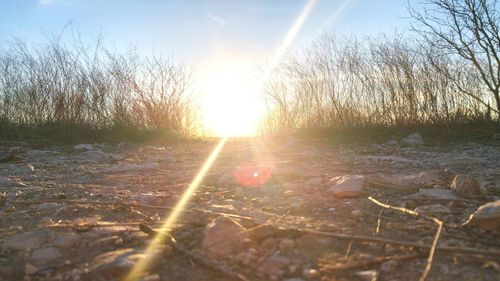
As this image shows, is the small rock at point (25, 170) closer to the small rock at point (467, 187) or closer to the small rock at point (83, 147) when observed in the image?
the small rock at point (83, 147)

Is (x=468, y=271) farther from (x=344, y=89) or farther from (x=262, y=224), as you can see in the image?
(x=344, y=89)

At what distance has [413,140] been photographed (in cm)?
571

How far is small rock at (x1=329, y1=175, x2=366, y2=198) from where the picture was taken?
7.61 feet

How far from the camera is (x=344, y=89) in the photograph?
7.82 meters

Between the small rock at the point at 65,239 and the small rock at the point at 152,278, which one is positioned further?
the small rock at the point at 65,239

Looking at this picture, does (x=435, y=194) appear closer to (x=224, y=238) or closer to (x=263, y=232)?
(x=263, y=232)

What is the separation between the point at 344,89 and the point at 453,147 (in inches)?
113

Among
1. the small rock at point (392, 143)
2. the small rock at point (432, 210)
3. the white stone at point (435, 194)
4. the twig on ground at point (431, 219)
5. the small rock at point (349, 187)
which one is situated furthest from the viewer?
the small rock at point (392, 143)

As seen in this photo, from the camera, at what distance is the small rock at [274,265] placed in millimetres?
1378

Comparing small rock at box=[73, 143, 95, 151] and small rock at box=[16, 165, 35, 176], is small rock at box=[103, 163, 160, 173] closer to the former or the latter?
small rock at box=[16, 165, 35, 176]

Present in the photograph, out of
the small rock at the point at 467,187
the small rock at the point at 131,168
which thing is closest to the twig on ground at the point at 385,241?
the small rock at the point at 467,187

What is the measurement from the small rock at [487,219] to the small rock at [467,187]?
1.73 feet

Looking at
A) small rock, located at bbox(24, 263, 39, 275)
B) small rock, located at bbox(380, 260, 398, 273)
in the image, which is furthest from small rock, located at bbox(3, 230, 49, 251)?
small rock, located at bbox(380, 260, 398, 273)

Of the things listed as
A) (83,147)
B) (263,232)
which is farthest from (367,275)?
(83,147)
